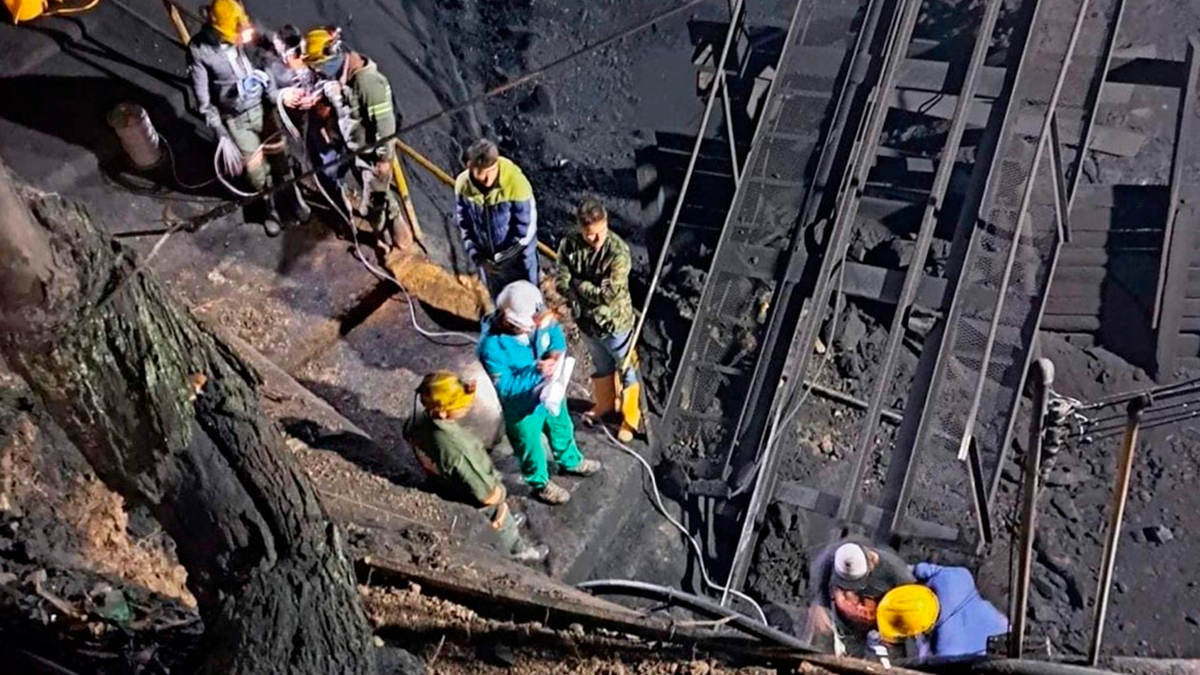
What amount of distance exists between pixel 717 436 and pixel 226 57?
4884mm

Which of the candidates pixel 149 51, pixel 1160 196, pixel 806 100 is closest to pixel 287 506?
pixel 806 100

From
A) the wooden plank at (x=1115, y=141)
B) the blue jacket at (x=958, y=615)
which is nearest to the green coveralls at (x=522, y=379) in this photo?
the blue jacket at (x=958, y=615)

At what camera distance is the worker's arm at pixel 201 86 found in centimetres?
823

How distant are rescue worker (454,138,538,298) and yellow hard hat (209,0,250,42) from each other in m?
2.08

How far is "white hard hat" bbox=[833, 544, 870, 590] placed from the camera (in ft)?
23.9

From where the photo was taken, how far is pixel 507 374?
22.8ft

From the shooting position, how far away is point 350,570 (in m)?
3.78

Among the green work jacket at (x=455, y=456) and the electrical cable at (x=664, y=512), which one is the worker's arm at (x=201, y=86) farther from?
the electrical cable at (x=664, y=512)

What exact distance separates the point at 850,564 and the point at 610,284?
2485 millimetres

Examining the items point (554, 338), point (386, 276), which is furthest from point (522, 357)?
point (386, 276)

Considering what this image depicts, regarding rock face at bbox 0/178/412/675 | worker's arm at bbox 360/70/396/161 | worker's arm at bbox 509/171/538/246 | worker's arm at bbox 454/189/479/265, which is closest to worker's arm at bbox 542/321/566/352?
worker's arm at bbox 509/171/538/246

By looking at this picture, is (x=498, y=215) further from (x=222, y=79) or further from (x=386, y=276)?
(x=222, y=79)

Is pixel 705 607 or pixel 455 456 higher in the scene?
pixel 455 456

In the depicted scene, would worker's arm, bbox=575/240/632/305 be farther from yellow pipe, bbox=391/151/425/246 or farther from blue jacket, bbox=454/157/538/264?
yellow pipe, bbox=391/151/425/246
